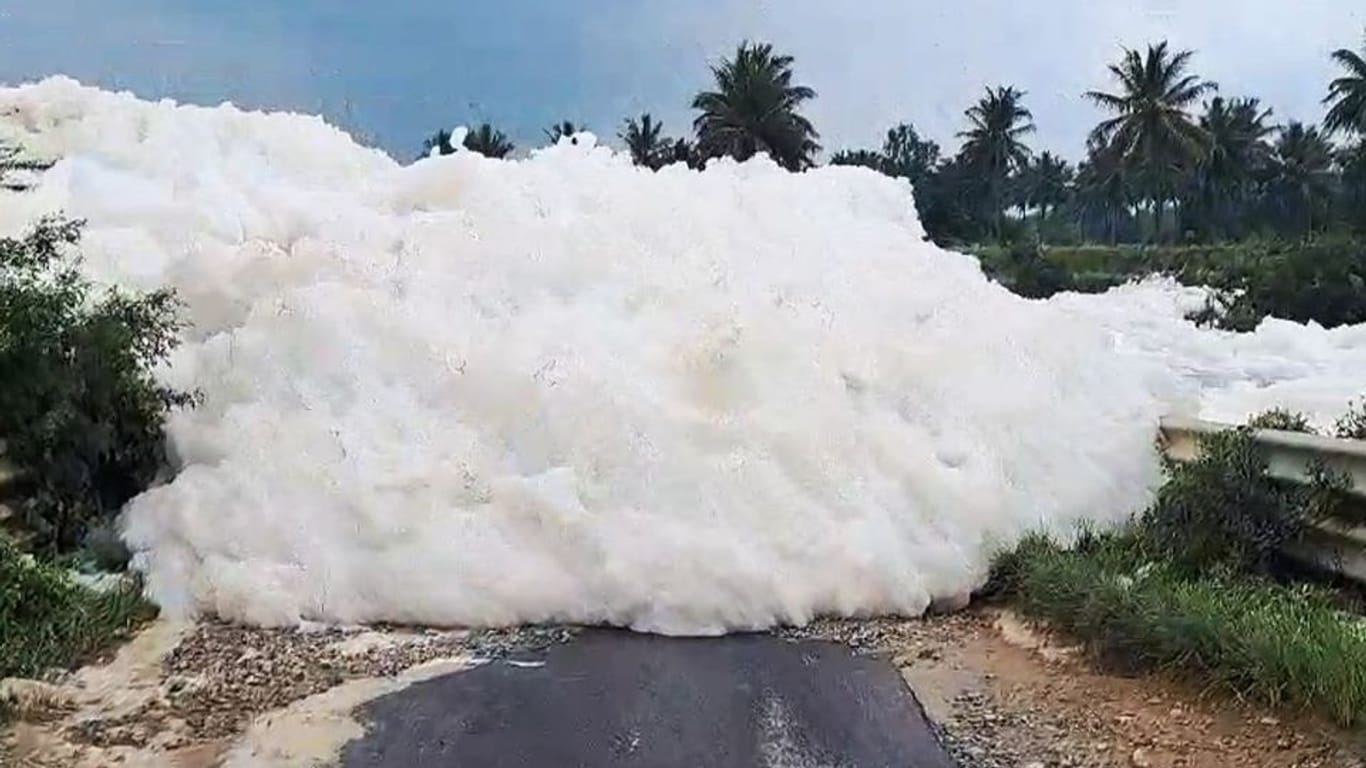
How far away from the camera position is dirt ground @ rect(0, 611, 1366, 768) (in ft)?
13.5

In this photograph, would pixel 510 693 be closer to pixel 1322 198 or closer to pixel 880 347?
pixel 880 347

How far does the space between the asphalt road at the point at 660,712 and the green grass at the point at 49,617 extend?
134 centimetres

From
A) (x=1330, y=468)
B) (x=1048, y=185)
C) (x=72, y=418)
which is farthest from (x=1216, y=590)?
(x=1048, y=185)

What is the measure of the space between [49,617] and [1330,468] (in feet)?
16.5

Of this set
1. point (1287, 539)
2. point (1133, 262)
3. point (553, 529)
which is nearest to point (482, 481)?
point (553, 529)

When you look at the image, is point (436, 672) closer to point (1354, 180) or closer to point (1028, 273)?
point (1028, 273)

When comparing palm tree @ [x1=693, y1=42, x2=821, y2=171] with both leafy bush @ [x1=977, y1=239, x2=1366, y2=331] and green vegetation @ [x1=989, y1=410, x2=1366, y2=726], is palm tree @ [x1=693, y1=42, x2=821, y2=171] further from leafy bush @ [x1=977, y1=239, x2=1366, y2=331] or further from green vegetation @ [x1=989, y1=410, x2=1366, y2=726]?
green vegetation @ [x1=989, y1=410, x2=1366, y2=726]

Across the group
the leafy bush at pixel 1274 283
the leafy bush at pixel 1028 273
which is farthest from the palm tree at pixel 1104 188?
the leafy bush at pixel 1028 273

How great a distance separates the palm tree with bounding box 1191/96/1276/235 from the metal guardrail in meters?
52.5

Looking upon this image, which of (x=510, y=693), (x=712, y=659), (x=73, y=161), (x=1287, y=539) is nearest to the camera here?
(x=510, y=693)

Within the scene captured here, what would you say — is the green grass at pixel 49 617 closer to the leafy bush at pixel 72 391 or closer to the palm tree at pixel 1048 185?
the leafy bush at pixel 72 391

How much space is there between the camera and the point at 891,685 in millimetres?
4863

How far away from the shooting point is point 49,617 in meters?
5.25

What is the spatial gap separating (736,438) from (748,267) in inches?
67.7
